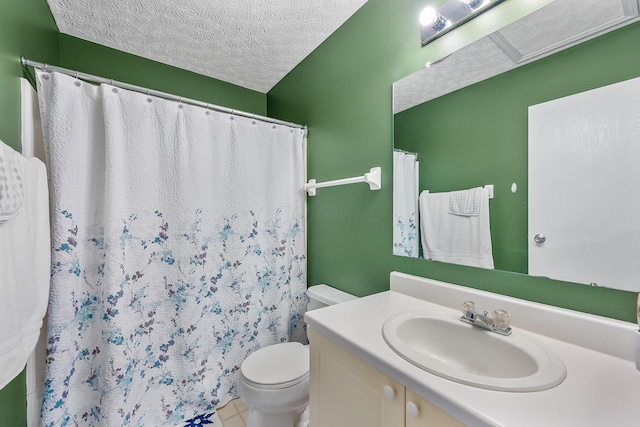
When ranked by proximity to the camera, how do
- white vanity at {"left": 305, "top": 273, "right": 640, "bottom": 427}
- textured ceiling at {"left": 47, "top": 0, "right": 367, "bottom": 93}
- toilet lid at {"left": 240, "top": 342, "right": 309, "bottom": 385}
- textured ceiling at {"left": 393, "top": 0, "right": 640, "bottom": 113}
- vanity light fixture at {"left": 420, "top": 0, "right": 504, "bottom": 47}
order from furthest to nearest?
textured ceiling at {"left": 47, "top": 0, "right": 367, "bottom": 93}, toilet lid at {"left": 240, "top": 342, "right": 309, "bottom": 385}, vanity light fixture at {"left": 420, "top": 0, "right": 504, "bottom": 47}, textured ceiling at {"left": 393, "top": 0, "right": 640, "bottom": 113}, white vanity at {"left": 305, "top": 273, "right": 640, "bottom": 427}

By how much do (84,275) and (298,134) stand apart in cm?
145

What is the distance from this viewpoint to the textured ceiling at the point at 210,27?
1369 millimetres

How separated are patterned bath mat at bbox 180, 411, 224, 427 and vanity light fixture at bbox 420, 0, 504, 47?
2241 millimetres

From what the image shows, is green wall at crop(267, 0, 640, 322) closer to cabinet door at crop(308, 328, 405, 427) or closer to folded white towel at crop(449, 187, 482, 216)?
folded white towel at crop(449, 187, 482, 216)

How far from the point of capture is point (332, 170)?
1.66m

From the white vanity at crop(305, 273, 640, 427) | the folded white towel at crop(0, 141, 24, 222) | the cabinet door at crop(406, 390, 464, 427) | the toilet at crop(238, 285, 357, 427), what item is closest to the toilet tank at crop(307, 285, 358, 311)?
the toilet at crop(238, 285, 357, 427)

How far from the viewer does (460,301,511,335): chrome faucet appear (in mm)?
797

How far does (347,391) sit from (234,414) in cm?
115

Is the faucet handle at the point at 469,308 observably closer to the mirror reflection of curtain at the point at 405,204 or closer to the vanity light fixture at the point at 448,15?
the mirror reflection of curtain at the point at 405,204

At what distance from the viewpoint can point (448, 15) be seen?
102 cm

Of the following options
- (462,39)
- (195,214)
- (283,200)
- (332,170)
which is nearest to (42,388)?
(195,214)

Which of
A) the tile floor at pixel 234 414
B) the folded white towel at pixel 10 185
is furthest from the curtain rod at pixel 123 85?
the tile floor at pixel 234 414

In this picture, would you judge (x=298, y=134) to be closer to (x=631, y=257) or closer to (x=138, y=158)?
(x=138, y=158)

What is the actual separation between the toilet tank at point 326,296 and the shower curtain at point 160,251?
0.92ft
